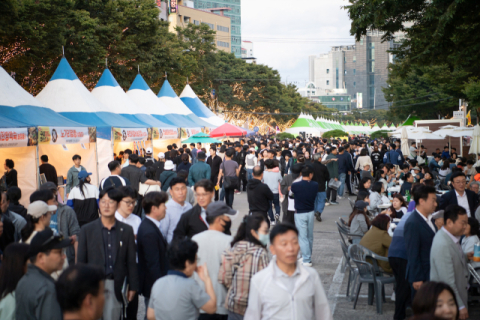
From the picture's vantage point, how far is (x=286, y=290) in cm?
338

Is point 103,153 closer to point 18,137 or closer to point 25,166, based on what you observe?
point 25,166

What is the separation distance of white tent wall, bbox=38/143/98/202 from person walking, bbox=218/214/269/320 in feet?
41.4

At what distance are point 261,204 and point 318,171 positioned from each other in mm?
4948

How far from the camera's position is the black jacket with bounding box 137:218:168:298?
489 centimetres

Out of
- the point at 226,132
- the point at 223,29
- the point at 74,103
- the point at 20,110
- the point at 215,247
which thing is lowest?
the point at 215,247

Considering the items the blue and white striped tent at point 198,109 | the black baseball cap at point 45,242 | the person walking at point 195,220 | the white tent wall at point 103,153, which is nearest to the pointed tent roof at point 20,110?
the white tent wall at point 103,153

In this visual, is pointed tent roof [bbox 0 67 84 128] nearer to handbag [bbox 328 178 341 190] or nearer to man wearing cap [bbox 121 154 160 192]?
man wearing cap [bbox 121 154 160 192]

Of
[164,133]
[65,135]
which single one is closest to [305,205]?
[65,135]

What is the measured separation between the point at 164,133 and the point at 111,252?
1688 centimetres

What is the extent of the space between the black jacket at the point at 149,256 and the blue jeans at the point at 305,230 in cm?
412

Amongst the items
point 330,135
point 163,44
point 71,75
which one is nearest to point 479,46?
point 71,75

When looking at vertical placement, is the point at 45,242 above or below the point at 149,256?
above

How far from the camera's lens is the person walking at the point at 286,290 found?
11.1 ft

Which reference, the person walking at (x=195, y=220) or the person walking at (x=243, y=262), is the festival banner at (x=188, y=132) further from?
the person walking at (x=243, y=262)
